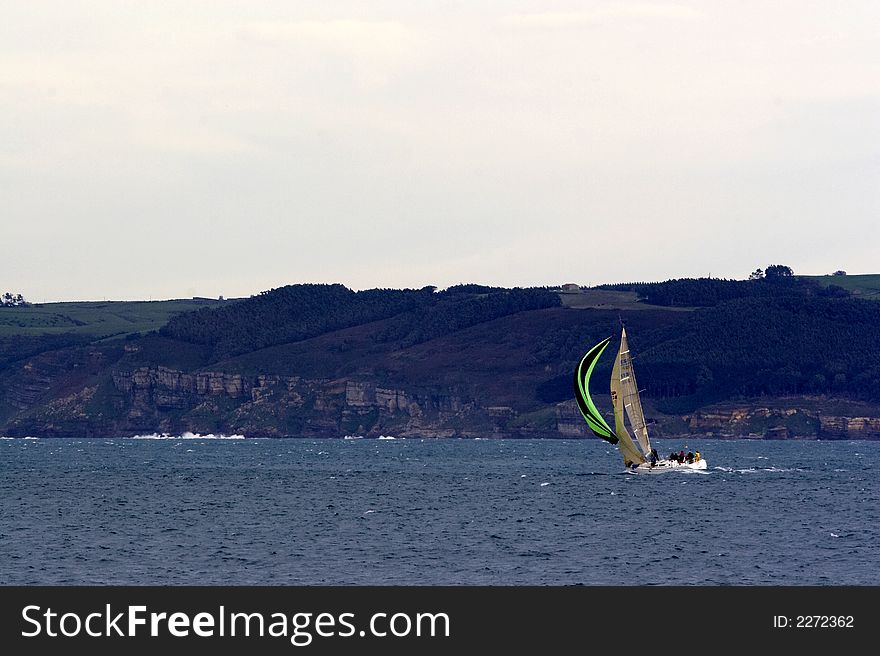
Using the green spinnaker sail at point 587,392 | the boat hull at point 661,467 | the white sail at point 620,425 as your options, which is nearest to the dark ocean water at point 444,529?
the boat hull at point 661,467

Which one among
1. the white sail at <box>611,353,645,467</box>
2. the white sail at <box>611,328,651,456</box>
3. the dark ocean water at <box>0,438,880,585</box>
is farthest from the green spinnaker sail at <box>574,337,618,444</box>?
the dark ocean water at <box>0,438,880,585</box>

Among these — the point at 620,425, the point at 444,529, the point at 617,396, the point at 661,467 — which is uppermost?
the point at 617,396

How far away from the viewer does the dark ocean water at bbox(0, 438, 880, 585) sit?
67.9 meters

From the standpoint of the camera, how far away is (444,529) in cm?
8744

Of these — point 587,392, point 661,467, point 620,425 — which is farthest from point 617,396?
point 661,467

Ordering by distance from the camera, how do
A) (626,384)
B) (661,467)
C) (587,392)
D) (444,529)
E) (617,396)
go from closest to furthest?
(444,529) → (587,392) → (617,396) → (626,384) → (661,467)

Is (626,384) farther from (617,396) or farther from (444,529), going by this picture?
(444,529)

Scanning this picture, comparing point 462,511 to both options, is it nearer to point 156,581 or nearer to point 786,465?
point 156,581

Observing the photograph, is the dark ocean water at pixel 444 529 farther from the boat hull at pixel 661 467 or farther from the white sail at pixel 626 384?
the white sail at pixel 626 384

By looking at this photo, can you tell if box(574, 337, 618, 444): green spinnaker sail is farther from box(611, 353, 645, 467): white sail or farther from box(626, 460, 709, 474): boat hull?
box(626, 460, 709, 474): boat hull

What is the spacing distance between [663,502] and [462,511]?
50.2ft

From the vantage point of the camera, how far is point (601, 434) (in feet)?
420
